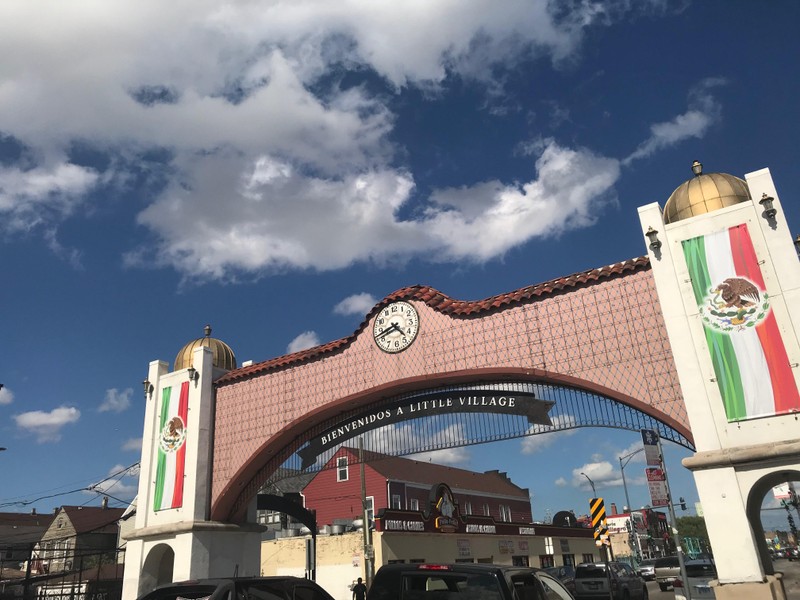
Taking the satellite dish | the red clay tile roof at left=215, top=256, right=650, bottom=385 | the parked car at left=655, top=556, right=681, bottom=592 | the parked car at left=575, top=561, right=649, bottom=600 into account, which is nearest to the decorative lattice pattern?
the red clay tile roof at left=215, top=256, right=650, bottom=385

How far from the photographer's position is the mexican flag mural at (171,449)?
2316 cm

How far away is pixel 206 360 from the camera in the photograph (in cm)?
2416

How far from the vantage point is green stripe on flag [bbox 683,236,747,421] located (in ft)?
44.2

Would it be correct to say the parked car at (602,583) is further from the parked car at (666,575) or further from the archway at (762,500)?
the parked car at (666,575)

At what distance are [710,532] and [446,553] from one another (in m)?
21.5

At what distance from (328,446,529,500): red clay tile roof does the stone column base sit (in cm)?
2925

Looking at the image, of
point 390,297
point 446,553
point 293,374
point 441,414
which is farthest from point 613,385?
point 446,553

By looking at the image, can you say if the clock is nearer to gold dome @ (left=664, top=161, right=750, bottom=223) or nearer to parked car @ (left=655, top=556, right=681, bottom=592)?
gold dome @ (left=664, top=161, right=750, bottom=223)

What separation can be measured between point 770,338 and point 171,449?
20.1 metres

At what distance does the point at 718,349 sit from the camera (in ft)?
45.8

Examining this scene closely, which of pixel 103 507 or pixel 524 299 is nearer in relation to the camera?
pixel 524 299

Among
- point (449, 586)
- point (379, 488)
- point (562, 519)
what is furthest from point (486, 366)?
point (562, 519)

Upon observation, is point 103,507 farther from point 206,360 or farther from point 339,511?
point 206,360

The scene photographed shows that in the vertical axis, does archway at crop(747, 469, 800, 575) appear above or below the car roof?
above
